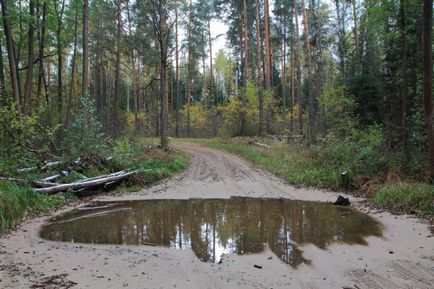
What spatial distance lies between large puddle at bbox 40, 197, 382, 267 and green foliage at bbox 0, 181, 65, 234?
718 millimetres

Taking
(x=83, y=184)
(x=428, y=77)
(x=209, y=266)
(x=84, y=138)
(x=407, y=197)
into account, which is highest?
(x=428, y=77)

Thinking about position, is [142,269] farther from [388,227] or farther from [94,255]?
[388,227]

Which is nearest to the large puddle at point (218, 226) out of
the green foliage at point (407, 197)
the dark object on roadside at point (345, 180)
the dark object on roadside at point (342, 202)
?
the dark object on roadside at point (342, 202)

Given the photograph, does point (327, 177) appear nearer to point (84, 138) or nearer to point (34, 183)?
point (84, 138)

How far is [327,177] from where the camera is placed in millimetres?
12844

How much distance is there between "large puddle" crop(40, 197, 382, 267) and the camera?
6.40 m

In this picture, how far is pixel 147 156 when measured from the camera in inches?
659

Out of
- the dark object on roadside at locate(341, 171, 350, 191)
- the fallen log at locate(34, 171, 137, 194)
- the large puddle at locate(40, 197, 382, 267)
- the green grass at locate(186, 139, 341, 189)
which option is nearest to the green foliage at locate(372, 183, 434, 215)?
the large puddle at locate(40, 197, 382, 267)

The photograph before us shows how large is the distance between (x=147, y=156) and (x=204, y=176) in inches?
138

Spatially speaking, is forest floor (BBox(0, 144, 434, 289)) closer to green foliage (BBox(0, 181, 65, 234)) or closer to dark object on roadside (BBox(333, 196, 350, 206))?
green foliage (BBox(0, 181, 65, 234))

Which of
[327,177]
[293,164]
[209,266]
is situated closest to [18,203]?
[209,266]

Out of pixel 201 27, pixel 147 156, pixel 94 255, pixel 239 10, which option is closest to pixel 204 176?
pixel 147 156

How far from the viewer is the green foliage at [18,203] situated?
7.30m

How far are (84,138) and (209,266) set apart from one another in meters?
10.3
